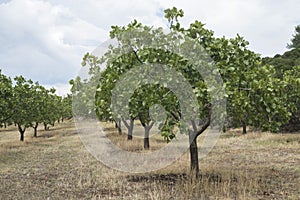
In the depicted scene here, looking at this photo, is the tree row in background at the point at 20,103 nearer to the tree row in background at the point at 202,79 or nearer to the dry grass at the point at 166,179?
the dry grass at the point at 166,179

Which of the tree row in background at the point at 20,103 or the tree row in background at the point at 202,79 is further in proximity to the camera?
the tree row in background at the point at 20,103

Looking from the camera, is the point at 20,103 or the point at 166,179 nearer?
the point at 166,179

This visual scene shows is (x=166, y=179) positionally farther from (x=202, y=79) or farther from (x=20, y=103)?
(x=20, y=103)

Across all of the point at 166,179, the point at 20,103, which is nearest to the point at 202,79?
the point at 166,179

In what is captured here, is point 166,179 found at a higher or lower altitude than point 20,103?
lower

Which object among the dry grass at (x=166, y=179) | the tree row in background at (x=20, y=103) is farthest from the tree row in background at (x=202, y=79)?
the tree row in background at (x=20, y=103)

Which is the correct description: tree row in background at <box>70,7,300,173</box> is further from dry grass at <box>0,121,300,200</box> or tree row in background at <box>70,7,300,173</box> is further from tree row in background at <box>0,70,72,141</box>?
tree row in background at <box>0,70,72,141</box>

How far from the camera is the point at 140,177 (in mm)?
14344

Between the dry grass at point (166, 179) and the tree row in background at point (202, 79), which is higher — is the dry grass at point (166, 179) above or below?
below

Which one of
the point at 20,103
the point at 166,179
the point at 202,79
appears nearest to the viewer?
the point at 202,79

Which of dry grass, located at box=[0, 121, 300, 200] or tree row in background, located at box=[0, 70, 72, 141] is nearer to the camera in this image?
dry grass, located at box=[0, 121, 300, 200]

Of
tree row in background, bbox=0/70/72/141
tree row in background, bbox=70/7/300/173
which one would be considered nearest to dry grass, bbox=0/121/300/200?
tree row in background, bbox=70/7/300/173

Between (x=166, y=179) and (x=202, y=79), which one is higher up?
(x=202, y=79)

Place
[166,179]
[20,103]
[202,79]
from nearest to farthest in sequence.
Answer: [202,79]
[166,179]
[20,103]
